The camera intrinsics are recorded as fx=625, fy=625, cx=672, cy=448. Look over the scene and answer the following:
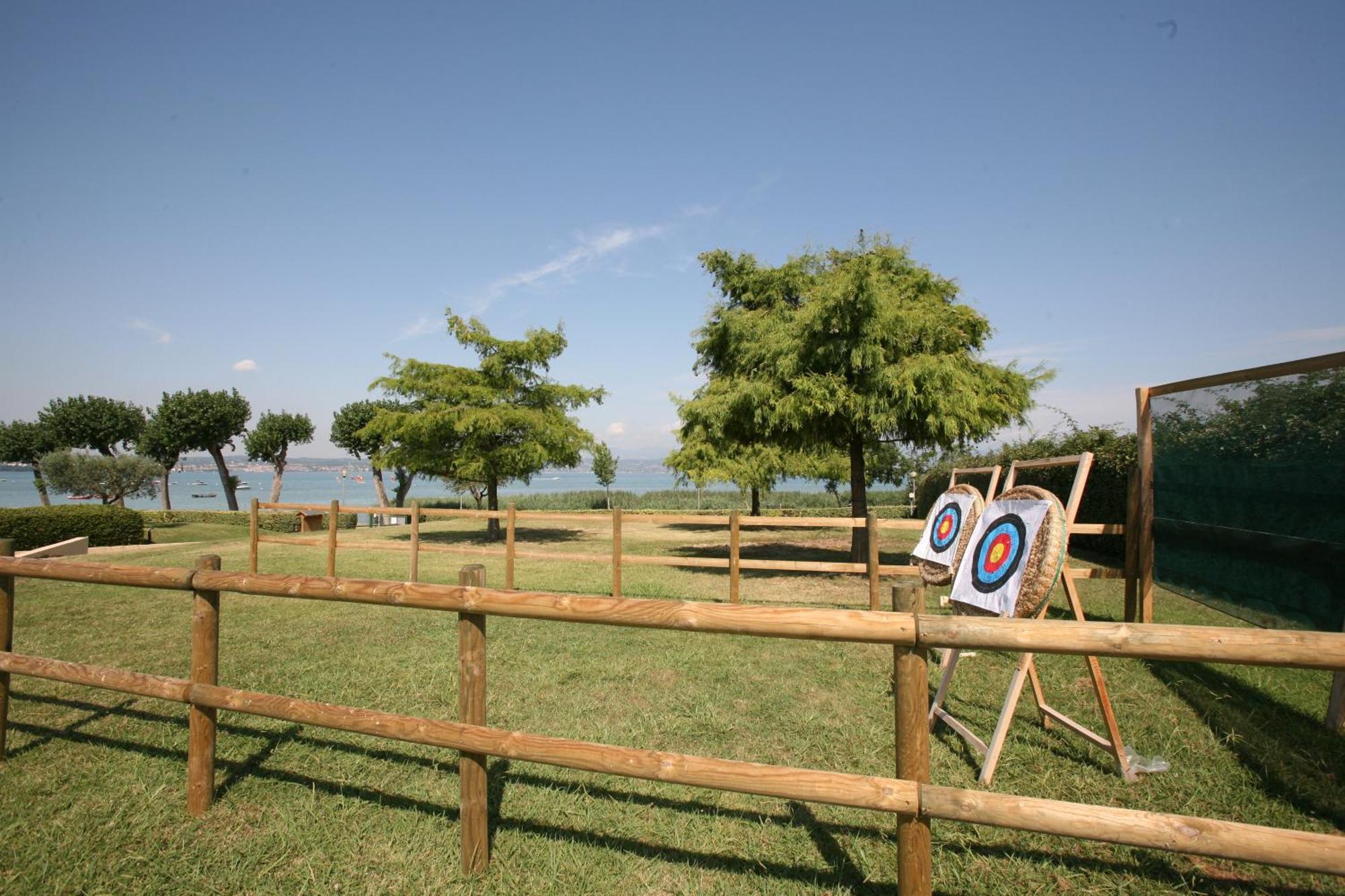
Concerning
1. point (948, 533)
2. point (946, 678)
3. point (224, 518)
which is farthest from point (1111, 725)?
point (224, 518)

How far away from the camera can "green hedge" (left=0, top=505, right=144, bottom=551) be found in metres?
14.7

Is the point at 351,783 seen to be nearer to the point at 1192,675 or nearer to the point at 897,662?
the point at 897,662

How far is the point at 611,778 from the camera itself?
11.9 ft

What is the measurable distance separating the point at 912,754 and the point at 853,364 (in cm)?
935

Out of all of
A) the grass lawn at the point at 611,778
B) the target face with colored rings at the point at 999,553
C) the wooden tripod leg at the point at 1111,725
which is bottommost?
the grass lawn at the point at 611,778

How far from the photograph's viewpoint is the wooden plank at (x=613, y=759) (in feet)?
7.09

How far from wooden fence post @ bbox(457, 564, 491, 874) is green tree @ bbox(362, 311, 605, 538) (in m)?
17.2

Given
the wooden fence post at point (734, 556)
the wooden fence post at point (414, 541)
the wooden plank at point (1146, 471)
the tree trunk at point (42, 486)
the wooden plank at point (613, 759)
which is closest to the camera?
the wooden plank at point (613, 759)

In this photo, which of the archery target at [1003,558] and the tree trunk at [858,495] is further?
the tree trunk at [858,495]

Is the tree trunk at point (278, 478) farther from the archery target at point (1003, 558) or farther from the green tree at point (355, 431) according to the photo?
the archery target at point (1003, 558)

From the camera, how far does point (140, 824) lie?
3100mm

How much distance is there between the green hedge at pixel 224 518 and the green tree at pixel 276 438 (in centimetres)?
950

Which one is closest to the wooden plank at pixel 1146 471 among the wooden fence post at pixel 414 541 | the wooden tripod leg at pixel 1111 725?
the wooden tripod leg at pixel 1111 725

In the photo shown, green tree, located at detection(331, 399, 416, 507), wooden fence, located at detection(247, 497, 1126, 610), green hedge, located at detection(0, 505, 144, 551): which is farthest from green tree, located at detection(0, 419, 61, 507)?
wooden fence, located at detection(247, 497, 1126, 610)
